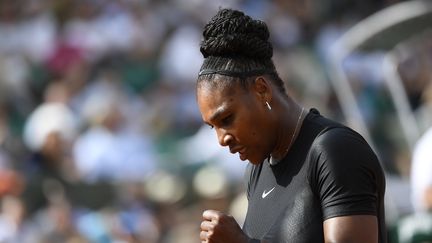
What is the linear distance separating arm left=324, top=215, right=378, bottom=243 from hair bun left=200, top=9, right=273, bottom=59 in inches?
25.3

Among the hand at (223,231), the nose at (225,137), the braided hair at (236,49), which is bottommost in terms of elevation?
the hand at (223,231)

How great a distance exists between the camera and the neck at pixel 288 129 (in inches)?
131

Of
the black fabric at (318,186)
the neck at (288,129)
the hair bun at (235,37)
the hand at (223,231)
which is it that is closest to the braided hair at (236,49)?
the hair bun at (235,37)

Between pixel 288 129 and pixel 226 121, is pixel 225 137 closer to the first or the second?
pixel 226 121

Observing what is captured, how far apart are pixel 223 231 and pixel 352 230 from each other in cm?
41

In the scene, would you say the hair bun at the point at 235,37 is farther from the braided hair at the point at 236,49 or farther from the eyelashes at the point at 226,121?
the eyelashes at the point at 226,121

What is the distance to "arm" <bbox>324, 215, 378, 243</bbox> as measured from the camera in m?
3.01

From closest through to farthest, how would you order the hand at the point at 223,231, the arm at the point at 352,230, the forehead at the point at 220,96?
the arm at the point at 352,230 < the hand at the point at 223,231 < the forehead at the point at 220,96

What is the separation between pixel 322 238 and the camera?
312 cm

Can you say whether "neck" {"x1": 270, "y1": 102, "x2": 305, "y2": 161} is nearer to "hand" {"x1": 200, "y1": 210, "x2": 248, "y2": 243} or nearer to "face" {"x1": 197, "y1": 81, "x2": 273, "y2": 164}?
"face" {"x1": 197, "y1": 81, "x2": 273, "y2": 164}

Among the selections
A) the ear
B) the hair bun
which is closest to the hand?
the ear

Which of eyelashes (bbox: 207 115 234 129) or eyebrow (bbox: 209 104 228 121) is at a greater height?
eyebrow (bbox: 209 104 228 121)

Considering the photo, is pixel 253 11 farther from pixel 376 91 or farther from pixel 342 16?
pixel 376 91

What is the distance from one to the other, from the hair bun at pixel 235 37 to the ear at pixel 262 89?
87mm
